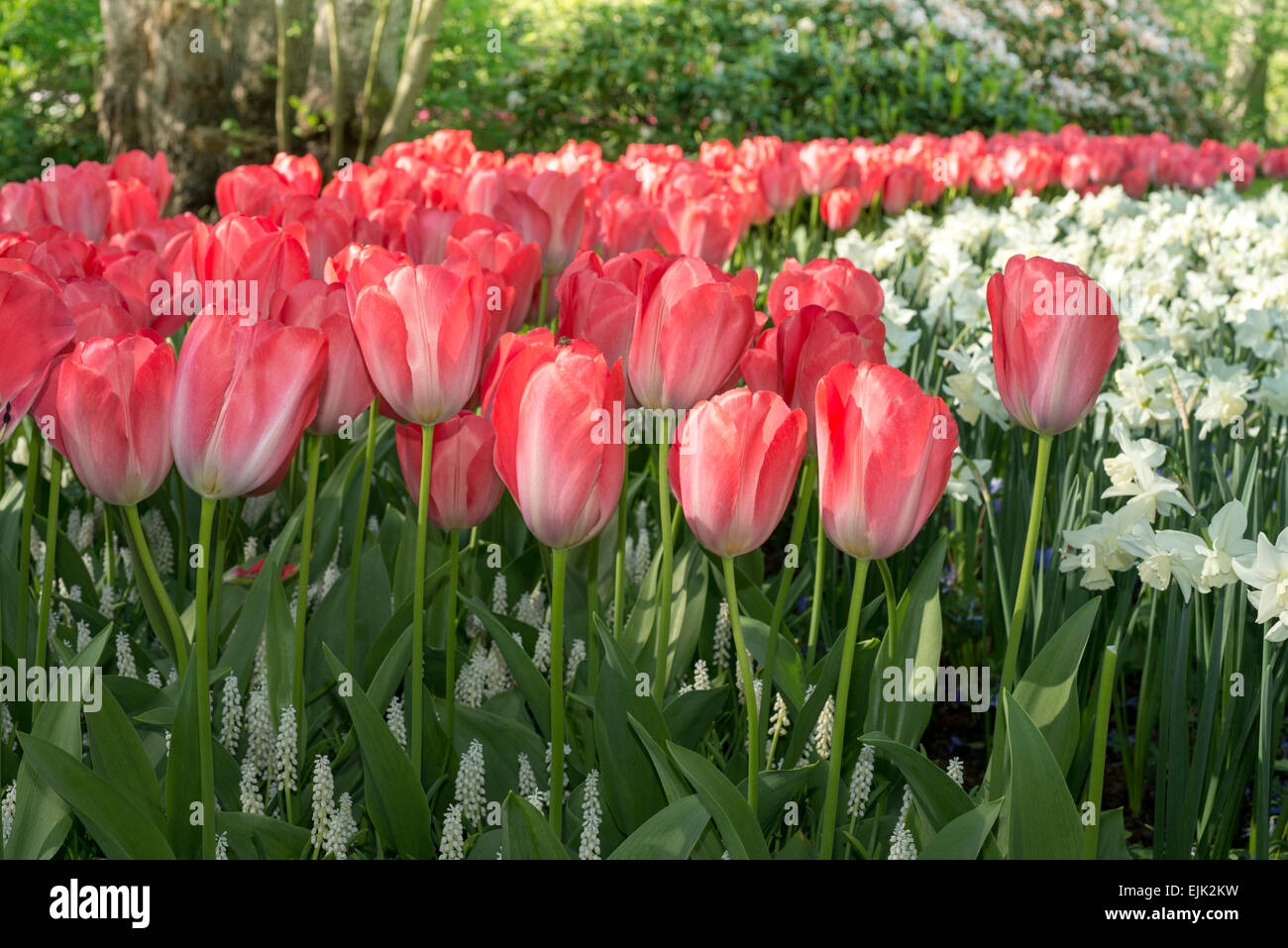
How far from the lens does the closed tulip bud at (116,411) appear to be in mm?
1338

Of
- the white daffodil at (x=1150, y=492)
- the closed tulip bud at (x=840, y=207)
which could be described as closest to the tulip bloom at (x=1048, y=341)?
the white daffodil at (x=1150, y=492)

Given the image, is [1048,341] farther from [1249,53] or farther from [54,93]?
[1249,53]

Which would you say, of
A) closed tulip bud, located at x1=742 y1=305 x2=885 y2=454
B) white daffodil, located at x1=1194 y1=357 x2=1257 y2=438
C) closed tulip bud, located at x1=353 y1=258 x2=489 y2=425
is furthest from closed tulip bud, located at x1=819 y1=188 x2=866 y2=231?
closed tulip bud, located at x1=353 y1=258 x2=489 y2=425

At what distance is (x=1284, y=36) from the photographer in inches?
915

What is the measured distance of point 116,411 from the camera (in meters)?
1.35

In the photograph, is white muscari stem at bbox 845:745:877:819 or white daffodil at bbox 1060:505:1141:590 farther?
white daffodil at bbox 1060:505:1141:590

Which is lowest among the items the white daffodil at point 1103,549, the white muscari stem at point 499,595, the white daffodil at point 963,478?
the white muscari stem at point 499,595

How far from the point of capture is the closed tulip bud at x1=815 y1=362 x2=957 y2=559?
1.28 meters

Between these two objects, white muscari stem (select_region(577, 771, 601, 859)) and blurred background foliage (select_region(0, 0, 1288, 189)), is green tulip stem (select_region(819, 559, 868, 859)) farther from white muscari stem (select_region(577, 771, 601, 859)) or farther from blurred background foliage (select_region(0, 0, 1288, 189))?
blurred background foliage (select_region(0, 0, 1288, 189))

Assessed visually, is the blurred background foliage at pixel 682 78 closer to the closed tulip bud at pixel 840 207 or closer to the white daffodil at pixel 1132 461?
the closed tulip bud at pixel 840 207

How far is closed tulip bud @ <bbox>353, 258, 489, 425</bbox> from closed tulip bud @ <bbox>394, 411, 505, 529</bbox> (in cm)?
20

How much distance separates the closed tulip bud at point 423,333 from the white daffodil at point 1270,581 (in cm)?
93
